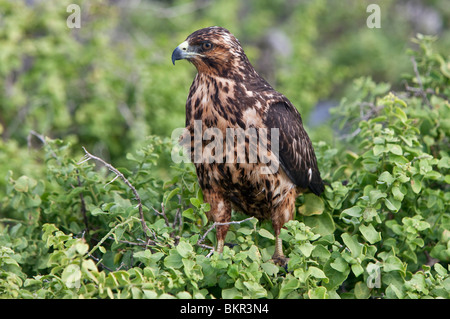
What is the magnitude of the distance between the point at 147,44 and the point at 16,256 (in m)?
5.70

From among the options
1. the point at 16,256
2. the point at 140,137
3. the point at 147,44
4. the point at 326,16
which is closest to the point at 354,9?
the point at 326,16

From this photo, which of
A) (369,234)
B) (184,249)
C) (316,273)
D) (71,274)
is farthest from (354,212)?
(71,274)

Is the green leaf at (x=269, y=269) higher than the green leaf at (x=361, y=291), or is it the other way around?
the green leaf at (x=269, y=269)

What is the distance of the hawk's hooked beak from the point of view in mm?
2891

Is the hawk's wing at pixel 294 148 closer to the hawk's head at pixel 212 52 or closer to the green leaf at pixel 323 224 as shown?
the green leaf at pixel 323 224

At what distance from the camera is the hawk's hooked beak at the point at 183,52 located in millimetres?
2891

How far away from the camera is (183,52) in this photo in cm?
290

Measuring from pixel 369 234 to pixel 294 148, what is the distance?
2.09 ft

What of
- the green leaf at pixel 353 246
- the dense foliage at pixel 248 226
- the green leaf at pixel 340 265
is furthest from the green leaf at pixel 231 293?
the green leaf at pixel 353 246

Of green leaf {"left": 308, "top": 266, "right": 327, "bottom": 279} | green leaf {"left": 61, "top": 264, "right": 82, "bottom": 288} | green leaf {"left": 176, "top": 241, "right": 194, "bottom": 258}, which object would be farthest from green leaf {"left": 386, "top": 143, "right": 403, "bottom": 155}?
green leaf {"left": 61, "top": 264, "right": 82, "bottom": 288}

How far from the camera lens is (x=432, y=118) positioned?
349 cm

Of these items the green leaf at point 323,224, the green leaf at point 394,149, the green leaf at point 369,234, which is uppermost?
the green leaf at point 394,149

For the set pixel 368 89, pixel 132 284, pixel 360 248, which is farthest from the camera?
pixel 368 89
